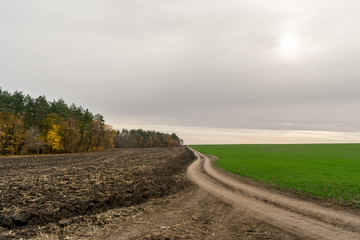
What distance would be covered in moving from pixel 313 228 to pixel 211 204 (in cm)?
579

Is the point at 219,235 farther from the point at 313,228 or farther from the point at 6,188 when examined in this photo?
the point at 6,188

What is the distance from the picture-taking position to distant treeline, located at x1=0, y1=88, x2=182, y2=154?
50.9 m

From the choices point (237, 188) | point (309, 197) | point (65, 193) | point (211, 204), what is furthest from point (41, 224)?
point (309, 197)

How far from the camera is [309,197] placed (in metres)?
14.3

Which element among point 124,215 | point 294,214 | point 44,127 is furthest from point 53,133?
point 294,214

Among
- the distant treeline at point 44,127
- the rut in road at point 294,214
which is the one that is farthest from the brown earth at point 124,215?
the distant treeline at point 44,127

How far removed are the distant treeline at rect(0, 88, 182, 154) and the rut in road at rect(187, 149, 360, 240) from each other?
58.8m

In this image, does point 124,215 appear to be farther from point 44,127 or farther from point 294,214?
point 44,127

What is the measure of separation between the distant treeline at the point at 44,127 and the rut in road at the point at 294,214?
193 ft

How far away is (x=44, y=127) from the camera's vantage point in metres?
59.8

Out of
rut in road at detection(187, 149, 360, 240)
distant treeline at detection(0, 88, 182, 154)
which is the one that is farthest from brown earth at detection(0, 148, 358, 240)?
distant treeline at detection(0, 88, 182, 154)

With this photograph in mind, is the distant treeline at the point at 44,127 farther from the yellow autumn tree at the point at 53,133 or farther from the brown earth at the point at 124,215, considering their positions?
the brown earth at the point at 124,215

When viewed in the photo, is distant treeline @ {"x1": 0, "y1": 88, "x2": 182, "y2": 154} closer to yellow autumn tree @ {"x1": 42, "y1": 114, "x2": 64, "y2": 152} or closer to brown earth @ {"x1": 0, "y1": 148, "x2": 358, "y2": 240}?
yellow autumn tree @ {"x1": 42, "y1": 114, "x2": 64, "y2": 152}

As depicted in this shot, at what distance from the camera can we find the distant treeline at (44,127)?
5094 cm
